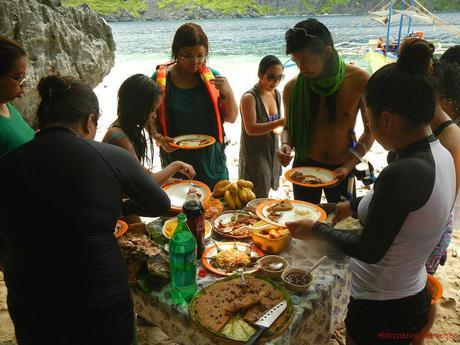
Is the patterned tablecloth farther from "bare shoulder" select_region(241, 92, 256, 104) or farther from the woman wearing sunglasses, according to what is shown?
"bare shoulder" select_region(241, 92, 256, 104)

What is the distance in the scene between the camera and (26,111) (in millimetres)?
6797

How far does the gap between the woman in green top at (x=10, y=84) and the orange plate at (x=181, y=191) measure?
117 centimetres

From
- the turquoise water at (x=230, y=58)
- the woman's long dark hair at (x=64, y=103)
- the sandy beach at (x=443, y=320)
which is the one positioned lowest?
the sandy beach at (x=443, y=320)

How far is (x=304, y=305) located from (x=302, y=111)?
2.06 m

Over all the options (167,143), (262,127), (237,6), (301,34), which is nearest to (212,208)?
(167,143)

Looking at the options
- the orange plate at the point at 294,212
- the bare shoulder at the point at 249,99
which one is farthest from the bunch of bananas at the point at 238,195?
the bare shoulder at the point at 249,99

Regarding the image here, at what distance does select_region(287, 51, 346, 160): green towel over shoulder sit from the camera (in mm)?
3131

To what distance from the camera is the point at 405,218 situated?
1386mm

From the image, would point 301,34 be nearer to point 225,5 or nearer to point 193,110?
point 193,110

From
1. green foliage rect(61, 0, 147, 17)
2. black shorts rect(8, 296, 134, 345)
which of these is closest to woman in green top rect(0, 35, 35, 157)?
black shorts rect(8, 296, 134, 345)

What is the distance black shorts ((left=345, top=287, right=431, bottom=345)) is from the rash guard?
2.0 inches

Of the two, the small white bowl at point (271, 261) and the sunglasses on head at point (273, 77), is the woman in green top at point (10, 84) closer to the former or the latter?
the small white bowl at point (271, 261)

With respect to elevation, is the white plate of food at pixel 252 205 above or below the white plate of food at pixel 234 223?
above

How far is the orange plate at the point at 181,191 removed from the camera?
2.64m
